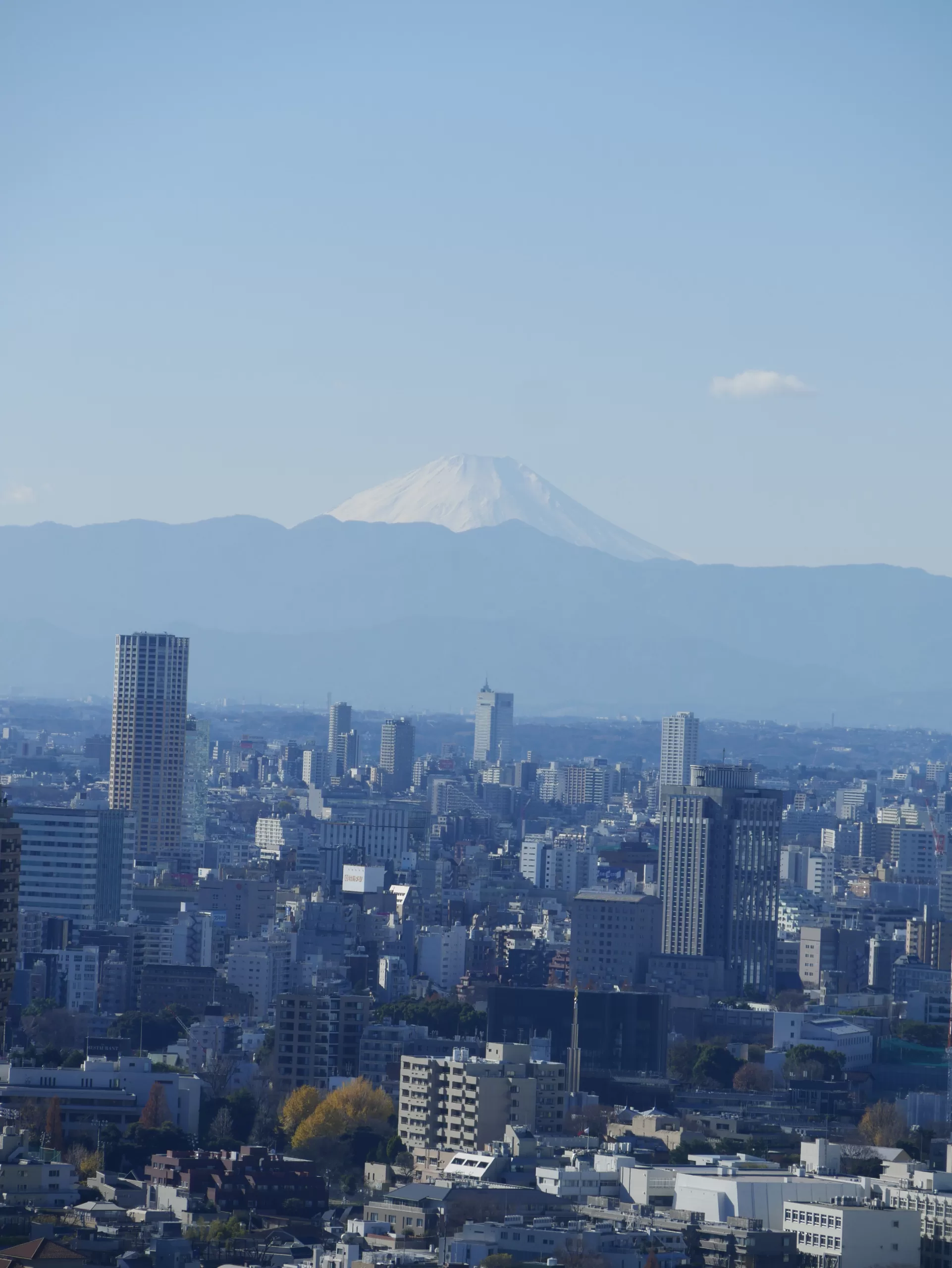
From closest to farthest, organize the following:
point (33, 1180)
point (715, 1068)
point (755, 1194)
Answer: point (33, 1180) → point (755, 1194) → point (715, 1068)

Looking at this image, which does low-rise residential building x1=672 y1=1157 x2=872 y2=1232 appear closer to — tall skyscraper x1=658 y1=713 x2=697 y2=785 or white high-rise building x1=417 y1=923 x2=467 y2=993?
white high-rise building x1=417 y1=923 x2=467 y2=993

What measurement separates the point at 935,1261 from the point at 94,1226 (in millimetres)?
7435

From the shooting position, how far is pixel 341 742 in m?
154

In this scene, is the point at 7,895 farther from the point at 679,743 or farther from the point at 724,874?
the point at 679,743

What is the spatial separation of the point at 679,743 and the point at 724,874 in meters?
68.9

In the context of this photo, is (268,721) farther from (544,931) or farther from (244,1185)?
(244,1185)

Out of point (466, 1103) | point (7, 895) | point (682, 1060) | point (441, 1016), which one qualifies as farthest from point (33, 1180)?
point (682, 1060)

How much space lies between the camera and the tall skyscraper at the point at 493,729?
175625mm

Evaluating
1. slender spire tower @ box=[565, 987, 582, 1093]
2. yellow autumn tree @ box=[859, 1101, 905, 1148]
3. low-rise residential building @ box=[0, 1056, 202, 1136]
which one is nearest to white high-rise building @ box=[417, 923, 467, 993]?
slender spire tower @ box=[565, 987, 582, 1093]

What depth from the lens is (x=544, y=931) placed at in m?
70.5

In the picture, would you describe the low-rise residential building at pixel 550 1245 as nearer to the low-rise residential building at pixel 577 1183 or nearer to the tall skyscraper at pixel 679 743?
the low-rise residential building at pixel 577 1183

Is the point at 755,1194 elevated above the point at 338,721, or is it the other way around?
the point at 338,721

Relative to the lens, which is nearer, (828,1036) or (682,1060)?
(682,1060)

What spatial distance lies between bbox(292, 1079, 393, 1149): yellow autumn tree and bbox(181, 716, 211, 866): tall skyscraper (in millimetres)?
52278
